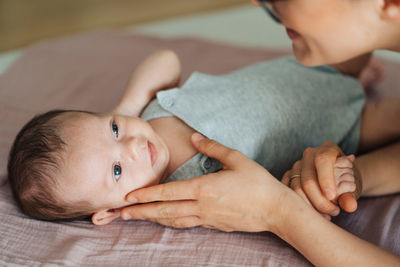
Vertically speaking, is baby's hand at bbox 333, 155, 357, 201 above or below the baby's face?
below

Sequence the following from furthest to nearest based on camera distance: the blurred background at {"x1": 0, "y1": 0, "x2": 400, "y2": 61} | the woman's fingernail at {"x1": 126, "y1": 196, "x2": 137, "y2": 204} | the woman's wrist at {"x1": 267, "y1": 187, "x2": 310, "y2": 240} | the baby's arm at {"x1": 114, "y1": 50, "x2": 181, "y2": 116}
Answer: the blurred background at {"x1": 0, "y1": 0, "x2": 400, "y2": 61}, the baby's arm at {"x1": 114, "y1": 50, "x2": 181, "y2": 116}, the woman's fingernail at {"x1": 126, "y1": 196, "x2": 137, "y2": 204}, the woman's wrist at {"x1": 267, "y1": 187, "x2": 310, "y2": 240}

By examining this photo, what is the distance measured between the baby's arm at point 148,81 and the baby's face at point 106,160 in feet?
0.69

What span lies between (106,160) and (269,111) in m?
0.48

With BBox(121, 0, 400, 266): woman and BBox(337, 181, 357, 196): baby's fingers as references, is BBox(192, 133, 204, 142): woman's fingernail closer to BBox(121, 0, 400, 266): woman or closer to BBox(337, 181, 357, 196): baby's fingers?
BBox(121, 0, 400, 266): woman

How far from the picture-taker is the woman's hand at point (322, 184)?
2.93 feet

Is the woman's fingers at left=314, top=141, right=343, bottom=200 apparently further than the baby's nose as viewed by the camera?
No

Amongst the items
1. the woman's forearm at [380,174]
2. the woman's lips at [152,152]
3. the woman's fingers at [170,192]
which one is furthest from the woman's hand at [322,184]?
the woman's lips at [152,152]

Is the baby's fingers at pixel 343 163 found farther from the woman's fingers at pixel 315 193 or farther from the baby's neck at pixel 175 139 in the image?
the baby's neck at pixel 175 139

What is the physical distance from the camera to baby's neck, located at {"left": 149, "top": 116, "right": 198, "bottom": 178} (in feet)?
3.71

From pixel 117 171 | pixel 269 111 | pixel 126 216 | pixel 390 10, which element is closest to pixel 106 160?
pixel 117 171

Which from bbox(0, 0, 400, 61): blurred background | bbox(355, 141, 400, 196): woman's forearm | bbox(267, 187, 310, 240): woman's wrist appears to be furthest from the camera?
bbox(0, 0, 400, 61): blurred background

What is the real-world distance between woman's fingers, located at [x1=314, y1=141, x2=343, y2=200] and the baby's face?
395mm

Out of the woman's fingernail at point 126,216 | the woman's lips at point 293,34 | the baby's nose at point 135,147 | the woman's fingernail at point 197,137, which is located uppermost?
the woman's lips at point 293,34

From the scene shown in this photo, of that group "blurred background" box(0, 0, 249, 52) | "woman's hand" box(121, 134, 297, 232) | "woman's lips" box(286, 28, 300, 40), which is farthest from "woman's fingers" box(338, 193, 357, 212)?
"blurred background" box(0, 0, 249, 52)
